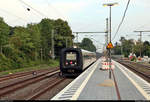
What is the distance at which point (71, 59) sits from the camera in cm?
1811

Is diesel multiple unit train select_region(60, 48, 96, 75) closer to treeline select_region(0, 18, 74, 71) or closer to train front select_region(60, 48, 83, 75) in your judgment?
train front select_region(60, 48, 83, 75)

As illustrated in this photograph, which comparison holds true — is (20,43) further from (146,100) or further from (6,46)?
(146,100)

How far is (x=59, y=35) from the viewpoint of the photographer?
53.9 metres

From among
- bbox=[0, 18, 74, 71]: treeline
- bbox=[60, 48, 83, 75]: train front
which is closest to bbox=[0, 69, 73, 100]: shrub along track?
bbox=[60, 48, 83, 75]: train front

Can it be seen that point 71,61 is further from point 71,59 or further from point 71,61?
point 71,59

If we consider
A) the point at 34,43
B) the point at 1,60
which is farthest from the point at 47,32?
the point at 1,60

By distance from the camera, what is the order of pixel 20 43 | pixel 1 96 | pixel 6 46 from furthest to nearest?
pixel 20 43, pixel 6 46, pixel 1 96

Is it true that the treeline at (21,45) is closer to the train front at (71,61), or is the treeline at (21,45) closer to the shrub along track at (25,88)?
the train front at (71,61)

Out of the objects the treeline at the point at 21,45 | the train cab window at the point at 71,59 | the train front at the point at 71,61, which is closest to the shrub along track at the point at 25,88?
the train front at the point at 71,61

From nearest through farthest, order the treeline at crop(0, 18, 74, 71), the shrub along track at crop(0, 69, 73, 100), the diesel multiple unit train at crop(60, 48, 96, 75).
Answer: the shrub along track at crop(0, 69, 73, 100)
the diesel multiple unit train at crop(60, 48, 96, 75)
the treeline at crop(0, 18, 74, 71)

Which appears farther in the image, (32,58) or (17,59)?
(32,58)

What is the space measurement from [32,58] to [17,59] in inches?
278

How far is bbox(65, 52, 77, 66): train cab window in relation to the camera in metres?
18.1

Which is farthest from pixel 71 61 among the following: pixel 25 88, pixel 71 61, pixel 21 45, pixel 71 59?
pixel 21 45
